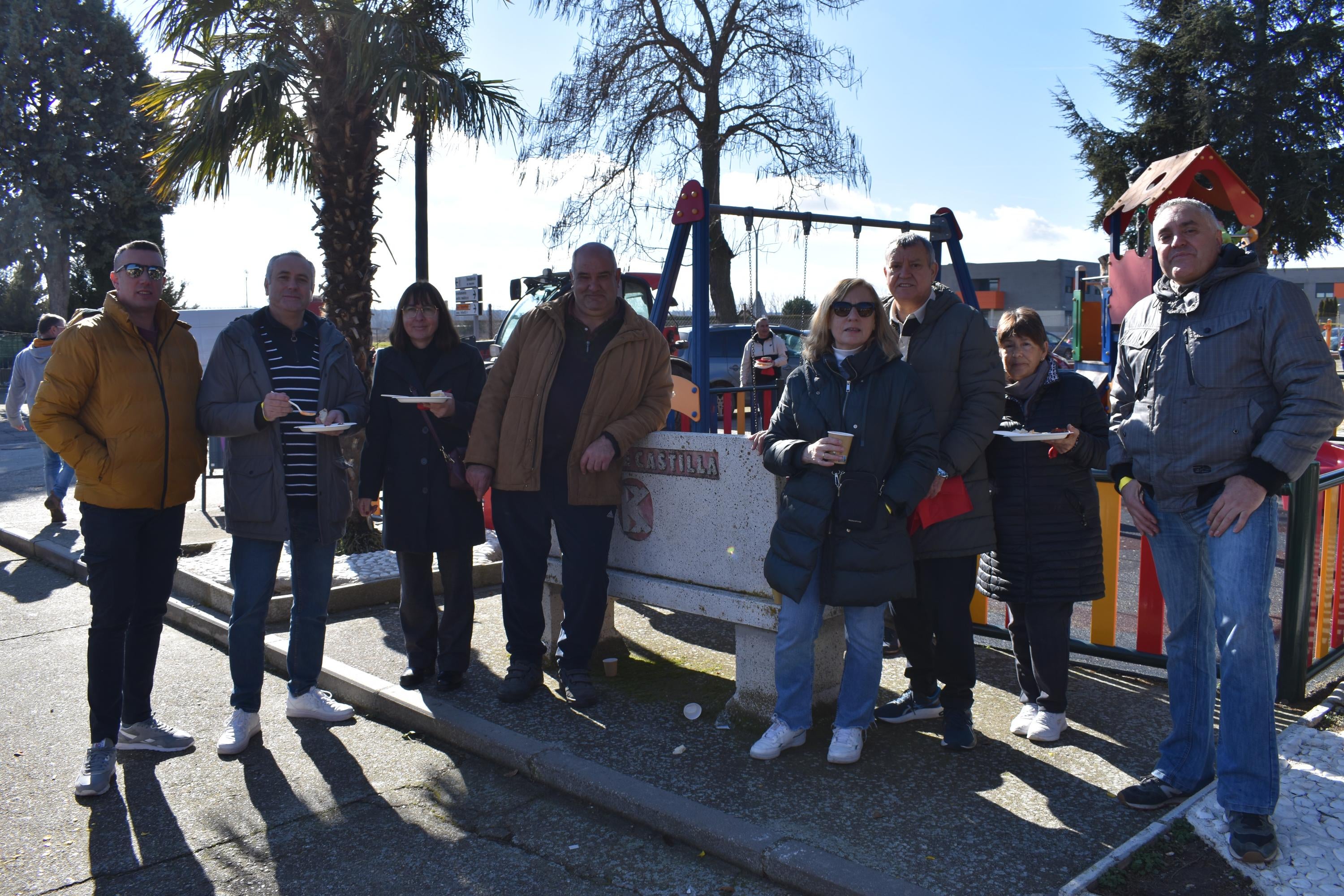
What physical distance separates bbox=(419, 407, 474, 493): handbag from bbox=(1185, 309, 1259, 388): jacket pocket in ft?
9.94

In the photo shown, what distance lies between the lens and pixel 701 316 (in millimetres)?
6941

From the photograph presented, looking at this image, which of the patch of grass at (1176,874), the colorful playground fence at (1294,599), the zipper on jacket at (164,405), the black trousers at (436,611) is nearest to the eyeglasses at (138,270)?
the zipper on jacket at (164,405)

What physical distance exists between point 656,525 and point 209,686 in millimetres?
2568

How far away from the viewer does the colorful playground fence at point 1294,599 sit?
14.4 ft

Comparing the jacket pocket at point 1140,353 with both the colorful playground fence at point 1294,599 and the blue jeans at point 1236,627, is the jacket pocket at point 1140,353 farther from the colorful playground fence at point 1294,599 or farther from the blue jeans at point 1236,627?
the colorful playground fence at point 1294,599

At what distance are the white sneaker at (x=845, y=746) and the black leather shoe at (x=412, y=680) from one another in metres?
2.09

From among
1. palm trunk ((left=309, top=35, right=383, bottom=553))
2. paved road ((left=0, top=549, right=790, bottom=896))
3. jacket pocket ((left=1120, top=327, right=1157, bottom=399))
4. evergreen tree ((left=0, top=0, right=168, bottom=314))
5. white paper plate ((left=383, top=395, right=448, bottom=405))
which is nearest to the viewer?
paved road ((left=0, top=549, right=790, bottom=896))

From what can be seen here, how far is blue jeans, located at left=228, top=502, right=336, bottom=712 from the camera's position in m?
4.38

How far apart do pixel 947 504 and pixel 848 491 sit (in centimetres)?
42

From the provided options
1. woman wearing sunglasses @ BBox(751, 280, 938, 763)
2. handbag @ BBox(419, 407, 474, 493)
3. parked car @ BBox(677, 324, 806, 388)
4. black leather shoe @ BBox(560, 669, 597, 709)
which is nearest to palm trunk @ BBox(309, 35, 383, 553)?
handbag @ BBox(419, 407, 474, 493)

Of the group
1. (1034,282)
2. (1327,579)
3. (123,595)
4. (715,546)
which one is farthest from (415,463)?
(1034,282)

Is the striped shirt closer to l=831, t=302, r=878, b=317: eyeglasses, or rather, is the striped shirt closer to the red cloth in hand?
l=831, t=302, r=878, b=317: eyeglasses

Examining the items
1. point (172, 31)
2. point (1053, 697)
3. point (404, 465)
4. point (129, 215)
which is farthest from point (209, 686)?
point (129, 215)

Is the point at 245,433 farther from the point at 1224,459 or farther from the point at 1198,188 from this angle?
the point at 1198,188
